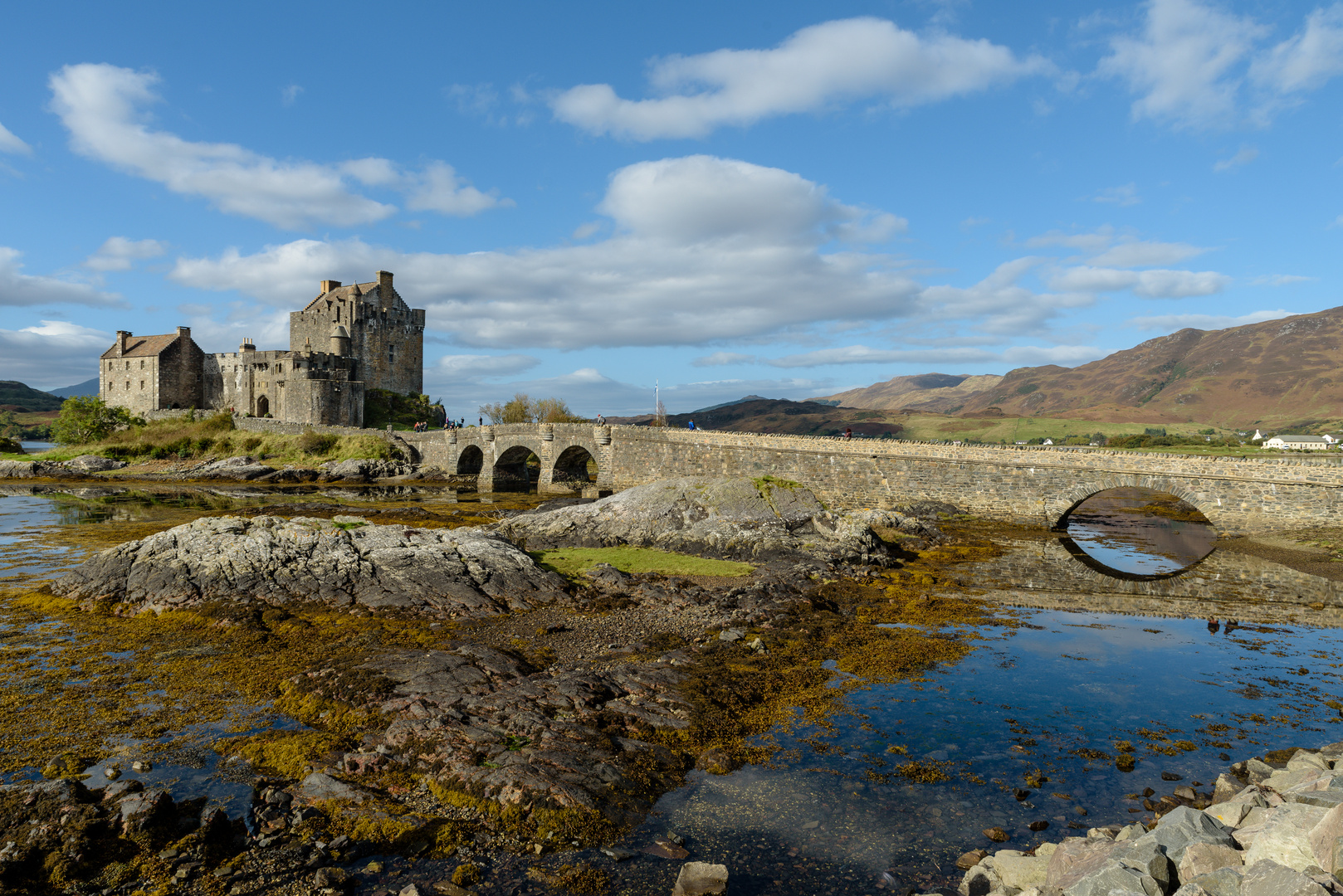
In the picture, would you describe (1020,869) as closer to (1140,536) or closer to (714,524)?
(714,524)

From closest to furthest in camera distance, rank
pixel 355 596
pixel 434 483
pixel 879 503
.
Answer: pixel 355 596 < pixel 879 503 < pixel 434 483

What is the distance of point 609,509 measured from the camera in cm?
3142

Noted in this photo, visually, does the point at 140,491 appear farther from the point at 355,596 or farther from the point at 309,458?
the point at 355,596

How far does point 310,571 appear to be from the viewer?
1998cm

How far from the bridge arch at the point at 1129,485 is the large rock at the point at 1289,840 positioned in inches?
1210

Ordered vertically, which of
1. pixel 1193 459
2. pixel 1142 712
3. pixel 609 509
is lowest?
pixel 1142 712

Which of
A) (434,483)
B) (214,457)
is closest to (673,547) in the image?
(434,483)

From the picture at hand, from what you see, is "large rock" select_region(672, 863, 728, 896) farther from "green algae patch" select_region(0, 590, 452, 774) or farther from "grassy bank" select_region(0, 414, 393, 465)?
"grassy bank" select_region(0, 414, 393, 465)

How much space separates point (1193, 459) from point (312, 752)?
38.8 m

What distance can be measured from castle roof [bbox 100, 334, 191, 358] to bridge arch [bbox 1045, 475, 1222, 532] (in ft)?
309

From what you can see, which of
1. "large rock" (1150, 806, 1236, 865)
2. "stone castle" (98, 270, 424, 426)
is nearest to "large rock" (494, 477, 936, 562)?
"large rock" (1150, 806, 1236, 865)

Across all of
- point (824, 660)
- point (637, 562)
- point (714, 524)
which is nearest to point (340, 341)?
point (714, 524)

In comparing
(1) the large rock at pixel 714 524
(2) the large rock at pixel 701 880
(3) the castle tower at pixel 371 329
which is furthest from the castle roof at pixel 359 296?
(2) the large rock at pixel 701 880

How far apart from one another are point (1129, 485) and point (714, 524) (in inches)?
839
